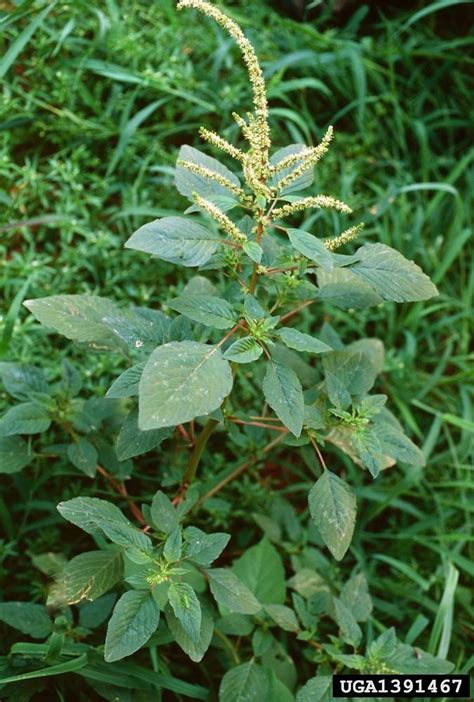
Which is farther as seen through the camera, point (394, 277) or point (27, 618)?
point (27, 618)

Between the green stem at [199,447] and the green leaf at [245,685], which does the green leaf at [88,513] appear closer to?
the green stem at [199,447]

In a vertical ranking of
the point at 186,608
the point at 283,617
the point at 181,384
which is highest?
the point at 181,384

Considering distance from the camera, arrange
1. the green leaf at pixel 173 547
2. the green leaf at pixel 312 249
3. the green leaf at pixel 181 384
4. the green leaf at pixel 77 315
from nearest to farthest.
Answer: the green leaf at pixel 181 384
the green leaf at pixel 312 249
the green leaf at pixel 173 547
the green leaf at pixel 77 315

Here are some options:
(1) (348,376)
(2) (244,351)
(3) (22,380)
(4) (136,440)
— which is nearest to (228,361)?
(2) (244,351)

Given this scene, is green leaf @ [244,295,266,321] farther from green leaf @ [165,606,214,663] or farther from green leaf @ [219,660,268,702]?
green leaf @ [219,660,268,702]

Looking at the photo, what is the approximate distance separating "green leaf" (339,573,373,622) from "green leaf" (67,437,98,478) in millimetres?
651

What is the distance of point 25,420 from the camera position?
156 cm

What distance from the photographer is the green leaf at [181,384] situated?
3.56 ft

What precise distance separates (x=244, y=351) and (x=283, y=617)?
677mm

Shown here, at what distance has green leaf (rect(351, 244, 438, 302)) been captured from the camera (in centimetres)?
132

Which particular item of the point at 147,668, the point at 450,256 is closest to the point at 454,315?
the point at 450,256

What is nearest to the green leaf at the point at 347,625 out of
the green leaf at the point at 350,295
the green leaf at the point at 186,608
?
the green leaf at the point at 186,608

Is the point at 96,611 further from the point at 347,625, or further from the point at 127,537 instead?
the point at 347,625

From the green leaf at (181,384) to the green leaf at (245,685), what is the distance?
2.31 ft
